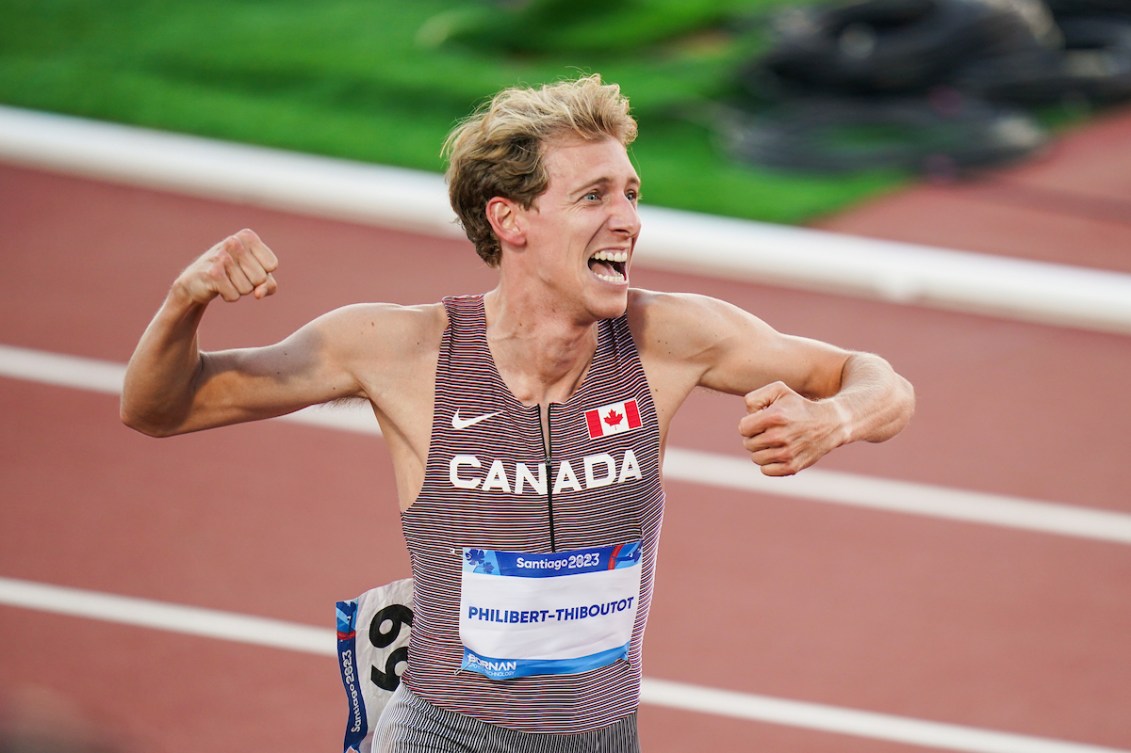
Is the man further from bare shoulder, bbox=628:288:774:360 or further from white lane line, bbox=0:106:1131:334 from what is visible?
white lane line, bbox=0:106:1131:334

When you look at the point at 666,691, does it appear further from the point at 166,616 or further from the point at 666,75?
the point at 666,75

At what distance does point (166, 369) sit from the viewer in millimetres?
2977

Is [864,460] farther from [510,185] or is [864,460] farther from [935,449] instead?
[510,185]

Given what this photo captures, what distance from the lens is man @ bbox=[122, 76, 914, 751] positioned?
3.06 metres

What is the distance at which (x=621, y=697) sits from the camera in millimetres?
3186

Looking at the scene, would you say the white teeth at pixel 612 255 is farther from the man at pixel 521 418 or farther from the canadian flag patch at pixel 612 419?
the canadian flag patch at pixel 612 419

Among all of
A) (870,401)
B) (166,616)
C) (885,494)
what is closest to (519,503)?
(870,401)

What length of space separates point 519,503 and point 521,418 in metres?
0.17

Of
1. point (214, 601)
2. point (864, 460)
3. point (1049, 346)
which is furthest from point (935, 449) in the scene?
point (214, 601)

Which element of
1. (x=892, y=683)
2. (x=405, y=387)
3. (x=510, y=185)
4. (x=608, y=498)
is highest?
(x=510, y=185)

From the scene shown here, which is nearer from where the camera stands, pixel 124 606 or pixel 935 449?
pixel 124 606

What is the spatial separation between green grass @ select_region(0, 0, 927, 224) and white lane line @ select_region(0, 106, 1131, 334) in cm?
148

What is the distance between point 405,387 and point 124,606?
7.99 feet

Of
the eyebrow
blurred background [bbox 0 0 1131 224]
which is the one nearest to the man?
the eyebrow
